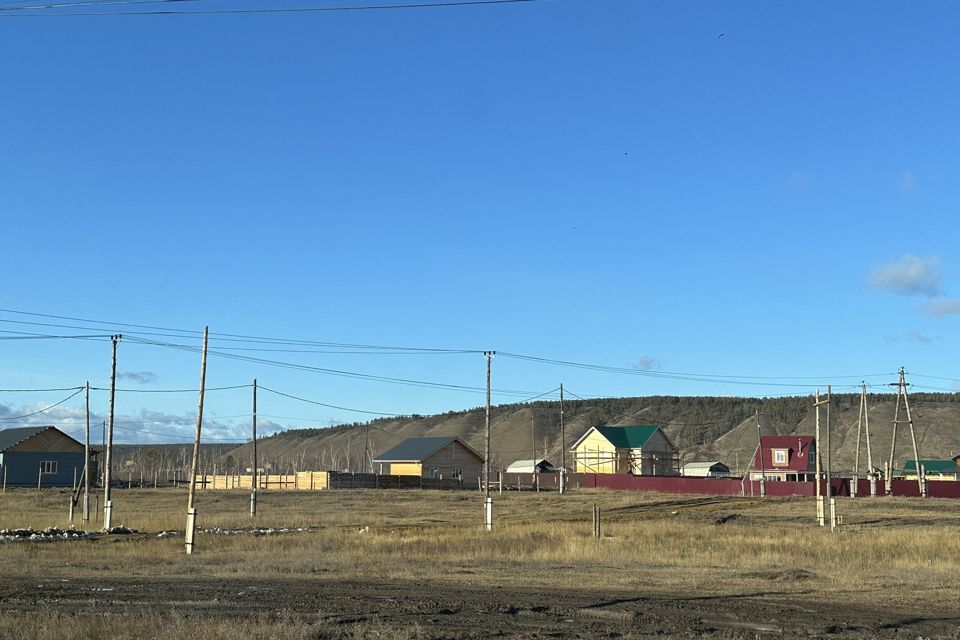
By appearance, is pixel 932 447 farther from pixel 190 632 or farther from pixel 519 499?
pixel 190 632

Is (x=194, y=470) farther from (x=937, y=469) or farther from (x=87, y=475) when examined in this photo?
(x=937, y=469)

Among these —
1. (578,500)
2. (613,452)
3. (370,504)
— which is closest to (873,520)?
(578,500)

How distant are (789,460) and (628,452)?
1887 cm

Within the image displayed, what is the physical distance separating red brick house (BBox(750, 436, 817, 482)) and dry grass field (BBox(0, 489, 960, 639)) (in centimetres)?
7081

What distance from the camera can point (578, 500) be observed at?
71500mm

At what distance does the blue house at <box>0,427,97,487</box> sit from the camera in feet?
285

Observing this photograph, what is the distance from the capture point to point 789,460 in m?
116

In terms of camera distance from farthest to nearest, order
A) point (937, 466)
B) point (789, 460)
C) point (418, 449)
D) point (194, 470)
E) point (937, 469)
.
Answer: point (937, 466) < point (937, 469) < point (789, 460) < point (418, 449) < point (194, 470)

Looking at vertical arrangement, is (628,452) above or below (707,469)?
above

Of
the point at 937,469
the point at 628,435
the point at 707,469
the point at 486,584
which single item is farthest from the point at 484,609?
the point at 707,469

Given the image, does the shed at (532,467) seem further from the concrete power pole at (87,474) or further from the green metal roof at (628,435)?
the concrete power pole at (87,474)

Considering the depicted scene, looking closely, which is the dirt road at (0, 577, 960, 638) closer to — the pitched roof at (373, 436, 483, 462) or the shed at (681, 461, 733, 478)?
the pitched roof at (373, 436, 483, 462)

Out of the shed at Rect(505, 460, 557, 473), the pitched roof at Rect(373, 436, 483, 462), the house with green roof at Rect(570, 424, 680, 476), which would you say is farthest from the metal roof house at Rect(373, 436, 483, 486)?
the shed at Rect(505, 460, 557, 473)

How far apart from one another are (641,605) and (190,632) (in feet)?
27.9
